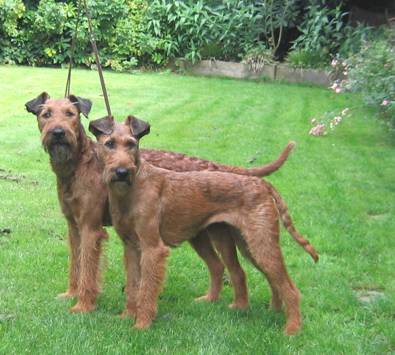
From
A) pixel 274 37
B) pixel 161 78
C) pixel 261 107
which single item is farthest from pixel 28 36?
pixel 261 107

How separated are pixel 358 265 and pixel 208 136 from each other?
6.00 metres

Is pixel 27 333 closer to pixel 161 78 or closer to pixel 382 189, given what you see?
pixel 382 189

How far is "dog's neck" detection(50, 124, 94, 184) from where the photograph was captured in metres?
5.27

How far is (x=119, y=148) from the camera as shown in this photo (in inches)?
191

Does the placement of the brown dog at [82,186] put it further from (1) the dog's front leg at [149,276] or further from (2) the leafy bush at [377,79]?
(2) the leafy bush at [377,79]

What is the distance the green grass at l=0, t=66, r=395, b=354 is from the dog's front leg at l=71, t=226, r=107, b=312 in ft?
A: 0.47

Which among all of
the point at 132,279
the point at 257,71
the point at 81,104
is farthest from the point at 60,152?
the point at 257,71

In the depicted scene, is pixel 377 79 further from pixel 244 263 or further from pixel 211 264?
pixel 211 264

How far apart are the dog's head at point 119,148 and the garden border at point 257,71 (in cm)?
1448

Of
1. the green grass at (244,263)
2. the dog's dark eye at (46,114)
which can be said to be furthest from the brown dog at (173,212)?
the dog's dark eye at (46,114)

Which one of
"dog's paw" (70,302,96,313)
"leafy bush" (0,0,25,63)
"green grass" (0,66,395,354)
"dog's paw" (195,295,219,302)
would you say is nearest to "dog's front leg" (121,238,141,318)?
"green grass" (0,66,395,354)

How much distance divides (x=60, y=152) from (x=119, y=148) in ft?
1.87

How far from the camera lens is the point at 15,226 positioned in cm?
720

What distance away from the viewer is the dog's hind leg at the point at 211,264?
18.8ft
